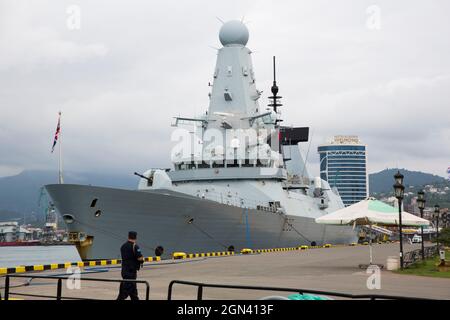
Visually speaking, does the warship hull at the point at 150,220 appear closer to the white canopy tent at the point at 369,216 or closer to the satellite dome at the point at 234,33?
the white canopy tent at the point at 369,216

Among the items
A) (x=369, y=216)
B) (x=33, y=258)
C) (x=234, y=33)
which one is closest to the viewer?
(x=369, y=216)

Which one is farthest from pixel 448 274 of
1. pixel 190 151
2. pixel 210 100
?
pixel 210 100

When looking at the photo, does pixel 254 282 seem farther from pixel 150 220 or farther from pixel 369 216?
pixel 150 220

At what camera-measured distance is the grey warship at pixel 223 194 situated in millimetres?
26094

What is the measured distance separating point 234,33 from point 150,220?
18.5 m

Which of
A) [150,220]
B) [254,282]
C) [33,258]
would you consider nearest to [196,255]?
[150,220]

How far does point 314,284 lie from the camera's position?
551 inches

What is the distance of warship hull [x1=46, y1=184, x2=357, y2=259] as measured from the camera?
25547 mm

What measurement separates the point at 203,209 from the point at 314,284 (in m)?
14.9

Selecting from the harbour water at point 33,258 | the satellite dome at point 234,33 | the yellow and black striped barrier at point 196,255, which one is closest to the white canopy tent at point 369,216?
the yellow and black striped barrier at point 196,255

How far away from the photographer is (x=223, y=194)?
111 ft

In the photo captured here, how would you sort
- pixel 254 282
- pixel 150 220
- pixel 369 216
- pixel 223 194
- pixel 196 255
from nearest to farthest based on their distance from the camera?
pixel 254 282
pixel 369 216
pixel 150 220
pixel 196 255
pixel 223 194
